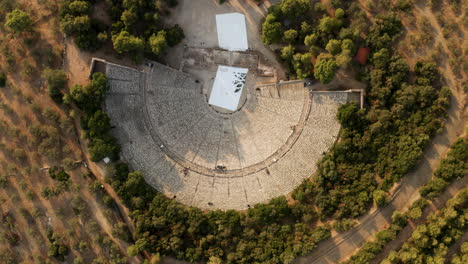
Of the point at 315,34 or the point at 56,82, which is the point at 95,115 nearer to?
the point at 56,82

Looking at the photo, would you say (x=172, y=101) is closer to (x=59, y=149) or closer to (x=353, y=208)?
(x=59, y=149)

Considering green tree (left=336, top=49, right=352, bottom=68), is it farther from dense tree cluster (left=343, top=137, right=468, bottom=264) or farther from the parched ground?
the parched ground

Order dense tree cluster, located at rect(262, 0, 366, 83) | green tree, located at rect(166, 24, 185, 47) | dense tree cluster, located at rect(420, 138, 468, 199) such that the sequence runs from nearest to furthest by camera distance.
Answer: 1. dense tree cluster, located at rect(420, 138, 468, 199)
2. dense tree cluster, located at rect(262, 0, 366, 83)
3. green tree, located at rect(166, 24, 185, 47)


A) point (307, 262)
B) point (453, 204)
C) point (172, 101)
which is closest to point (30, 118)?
point (172, 101)

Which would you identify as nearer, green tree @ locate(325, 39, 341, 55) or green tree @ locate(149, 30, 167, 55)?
green tree @ locate(325, 39, 341, 55)

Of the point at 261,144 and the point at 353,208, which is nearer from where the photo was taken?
the point at 353,208

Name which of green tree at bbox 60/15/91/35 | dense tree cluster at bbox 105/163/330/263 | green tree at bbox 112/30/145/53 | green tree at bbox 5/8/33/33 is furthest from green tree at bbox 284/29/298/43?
green tree at bbox 5/8/33/33
